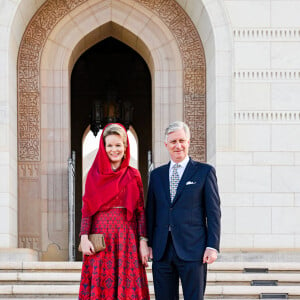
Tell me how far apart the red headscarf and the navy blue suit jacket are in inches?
7.6

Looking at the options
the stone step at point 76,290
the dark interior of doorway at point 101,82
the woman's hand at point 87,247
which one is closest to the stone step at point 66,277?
the stone step at point 76,290

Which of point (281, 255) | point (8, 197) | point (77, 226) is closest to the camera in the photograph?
point (281, 255)

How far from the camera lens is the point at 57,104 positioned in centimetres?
1195

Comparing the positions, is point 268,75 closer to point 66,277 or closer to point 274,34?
point 274,34

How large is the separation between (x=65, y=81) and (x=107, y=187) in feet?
23.2

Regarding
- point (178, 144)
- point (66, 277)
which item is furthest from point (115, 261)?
point (66, 277)

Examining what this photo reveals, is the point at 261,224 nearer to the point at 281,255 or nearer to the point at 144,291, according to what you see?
the point at 281,255

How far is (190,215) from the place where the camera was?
5051 millimetres

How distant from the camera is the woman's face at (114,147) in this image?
513cm

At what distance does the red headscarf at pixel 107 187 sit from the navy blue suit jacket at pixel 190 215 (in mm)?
194

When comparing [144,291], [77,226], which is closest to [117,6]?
[77,226]

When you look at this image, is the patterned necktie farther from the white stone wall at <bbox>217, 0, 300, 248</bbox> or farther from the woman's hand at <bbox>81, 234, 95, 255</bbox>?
the white stone wall at <bbox>217, 0, 300, 248</bbox>

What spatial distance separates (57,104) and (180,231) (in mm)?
7261

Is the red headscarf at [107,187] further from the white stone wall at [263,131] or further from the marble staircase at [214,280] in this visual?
the white stone wall at [263,131]
